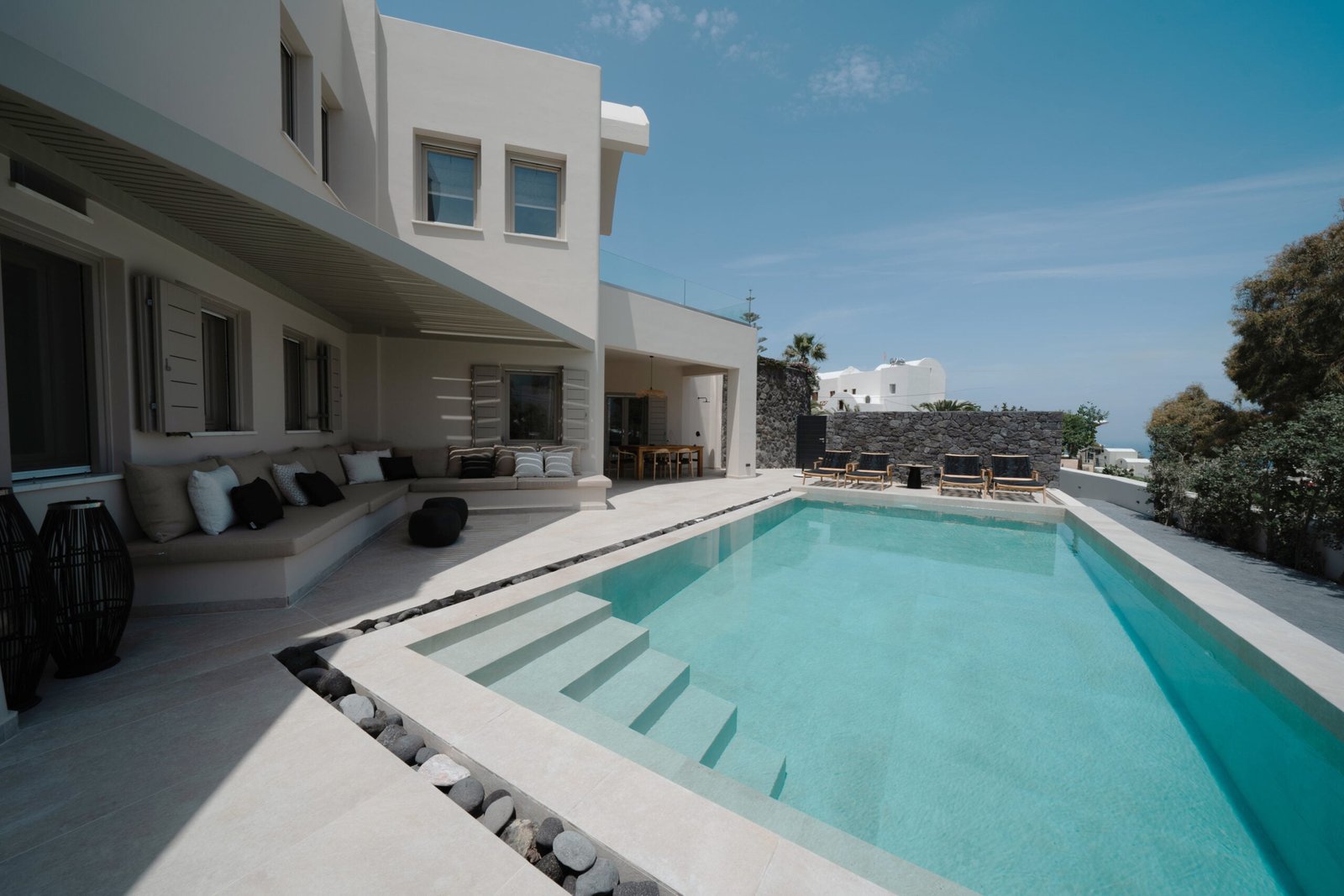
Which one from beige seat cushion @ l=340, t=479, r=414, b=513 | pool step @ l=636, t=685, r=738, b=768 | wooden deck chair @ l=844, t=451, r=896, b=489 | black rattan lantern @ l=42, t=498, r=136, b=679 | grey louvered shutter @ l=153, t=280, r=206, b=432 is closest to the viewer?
black rattan lantern @ l=42, t=498, r=136, b=679

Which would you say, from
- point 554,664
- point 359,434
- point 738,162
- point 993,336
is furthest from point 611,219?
point 993,336

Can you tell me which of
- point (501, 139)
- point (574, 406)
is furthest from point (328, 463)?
point (501, 139)

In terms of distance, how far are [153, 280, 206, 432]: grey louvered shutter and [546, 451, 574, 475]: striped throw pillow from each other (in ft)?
15.2

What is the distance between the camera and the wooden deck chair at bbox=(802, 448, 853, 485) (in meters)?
13.3

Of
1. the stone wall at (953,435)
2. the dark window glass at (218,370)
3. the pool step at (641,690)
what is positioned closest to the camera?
the pool step at (641,690)

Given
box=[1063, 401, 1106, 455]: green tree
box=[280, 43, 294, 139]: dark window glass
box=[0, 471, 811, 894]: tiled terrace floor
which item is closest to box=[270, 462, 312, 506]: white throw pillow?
box=[0, 471, 811, 894]: tiled terrace floor

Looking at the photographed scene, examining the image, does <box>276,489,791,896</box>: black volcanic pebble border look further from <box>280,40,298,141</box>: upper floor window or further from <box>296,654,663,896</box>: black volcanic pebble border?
<box>280,40,298,141</box>: upper floor window

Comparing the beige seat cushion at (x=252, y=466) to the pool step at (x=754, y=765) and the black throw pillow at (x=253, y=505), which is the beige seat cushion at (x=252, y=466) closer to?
the black throw pillow at (x=253, y=505)

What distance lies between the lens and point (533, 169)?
9266 mm

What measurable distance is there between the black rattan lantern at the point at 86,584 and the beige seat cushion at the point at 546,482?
17.6 ft

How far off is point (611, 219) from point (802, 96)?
17.8 ft

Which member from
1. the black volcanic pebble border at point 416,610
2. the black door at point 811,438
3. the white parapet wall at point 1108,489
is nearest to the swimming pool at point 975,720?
the black volcanic pebble border at point 416,610

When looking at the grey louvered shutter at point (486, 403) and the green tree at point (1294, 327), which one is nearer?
the grey louvered shutter at point (486, 403)

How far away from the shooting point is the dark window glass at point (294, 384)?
6.87 metres
